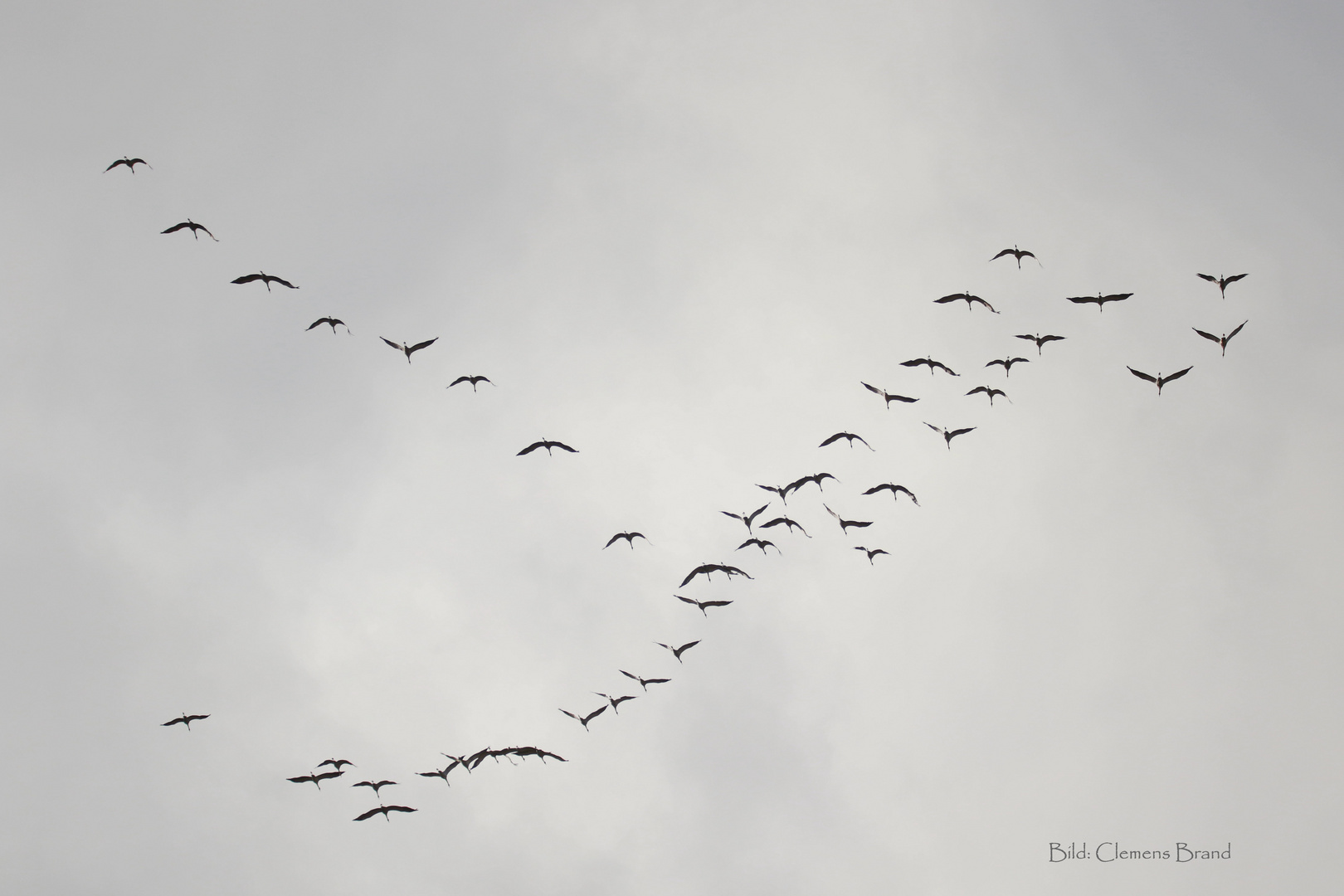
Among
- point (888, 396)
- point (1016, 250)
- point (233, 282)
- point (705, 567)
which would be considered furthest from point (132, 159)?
point (1016, 250)

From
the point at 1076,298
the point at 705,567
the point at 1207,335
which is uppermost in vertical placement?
the point at 1076,298

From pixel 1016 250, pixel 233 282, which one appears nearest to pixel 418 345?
pixel 233 282

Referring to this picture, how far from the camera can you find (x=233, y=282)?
76688 mm

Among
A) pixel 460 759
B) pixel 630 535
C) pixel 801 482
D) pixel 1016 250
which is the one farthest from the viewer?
pixel 630 535

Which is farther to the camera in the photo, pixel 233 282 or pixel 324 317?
pixel 324 317

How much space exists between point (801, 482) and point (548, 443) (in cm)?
2387

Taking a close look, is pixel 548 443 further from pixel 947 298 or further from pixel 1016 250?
pixel 1016 250

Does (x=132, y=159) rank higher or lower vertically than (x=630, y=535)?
higher

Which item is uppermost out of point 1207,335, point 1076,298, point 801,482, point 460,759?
point 1076,298

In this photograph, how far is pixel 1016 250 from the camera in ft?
262

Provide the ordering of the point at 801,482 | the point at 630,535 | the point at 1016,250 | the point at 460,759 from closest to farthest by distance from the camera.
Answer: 1. the point at 460,759
2. the point at 1016,250
3. the point at 801,482
4. the point at 630,535

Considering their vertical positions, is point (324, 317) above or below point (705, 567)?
above

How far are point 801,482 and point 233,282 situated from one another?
49.1m

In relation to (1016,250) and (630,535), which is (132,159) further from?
(1016,250)
